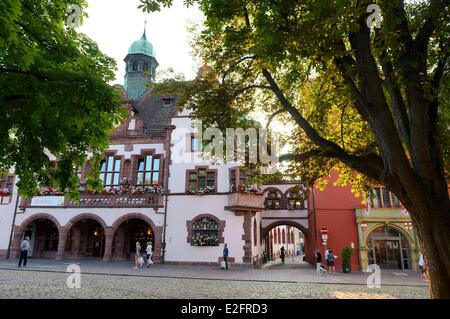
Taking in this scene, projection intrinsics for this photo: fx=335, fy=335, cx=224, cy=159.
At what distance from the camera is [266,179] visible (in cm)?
966

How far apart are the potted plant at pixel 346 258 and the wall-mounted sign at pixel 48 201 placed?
20748 mm

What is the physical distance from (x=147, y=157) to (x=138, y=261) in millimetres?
8525

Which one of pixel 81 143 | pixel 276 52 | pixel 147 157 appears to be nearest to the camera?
pixel 276 52

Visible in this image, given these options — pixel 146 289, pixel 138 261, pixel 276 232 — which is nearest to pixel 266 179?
pixel 146 289

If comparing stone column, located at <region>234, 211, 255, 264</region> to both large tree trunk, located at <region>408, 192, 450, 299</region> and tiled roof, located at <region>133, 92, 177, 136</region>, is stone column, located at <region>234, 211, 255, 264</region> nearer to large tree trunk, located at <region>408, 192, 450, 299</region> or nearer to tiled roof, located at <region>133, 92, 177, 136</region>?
tiled roof, located at <region>133, 92, 177, 136</region>

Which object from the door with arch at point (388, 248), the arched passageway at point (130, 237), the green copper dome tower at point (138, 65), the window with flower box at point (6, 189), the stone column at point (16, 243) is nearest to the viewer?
the door with arch at point (388, 248)

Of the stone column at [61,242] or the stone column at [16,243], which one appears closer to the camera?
the stone column at [61,242]

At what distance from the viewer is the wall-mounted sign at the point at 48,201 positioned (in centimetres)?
2558

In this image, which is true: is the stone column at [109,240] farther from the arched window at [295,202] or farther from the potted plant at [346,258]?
the arched window at [295,202]

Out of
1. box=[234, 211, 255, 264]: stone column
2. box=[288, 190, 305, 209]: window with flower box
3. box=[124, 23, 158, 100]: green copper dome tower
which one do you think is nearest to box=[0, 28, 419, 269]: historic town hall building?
box=[234, 211, 255, 264]: stone column

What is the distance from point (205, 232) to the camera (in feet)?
75.4

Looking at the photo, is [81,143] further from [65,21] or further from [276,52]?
[276,52]

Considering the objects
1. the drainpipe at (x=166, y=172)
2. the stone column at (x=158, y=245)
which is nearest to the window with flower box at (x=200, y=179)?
the drainpipe at (x=166, y=172)

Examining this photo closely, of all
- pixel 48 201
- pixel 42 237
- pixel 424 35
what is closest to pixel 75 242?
pixel 48 201
